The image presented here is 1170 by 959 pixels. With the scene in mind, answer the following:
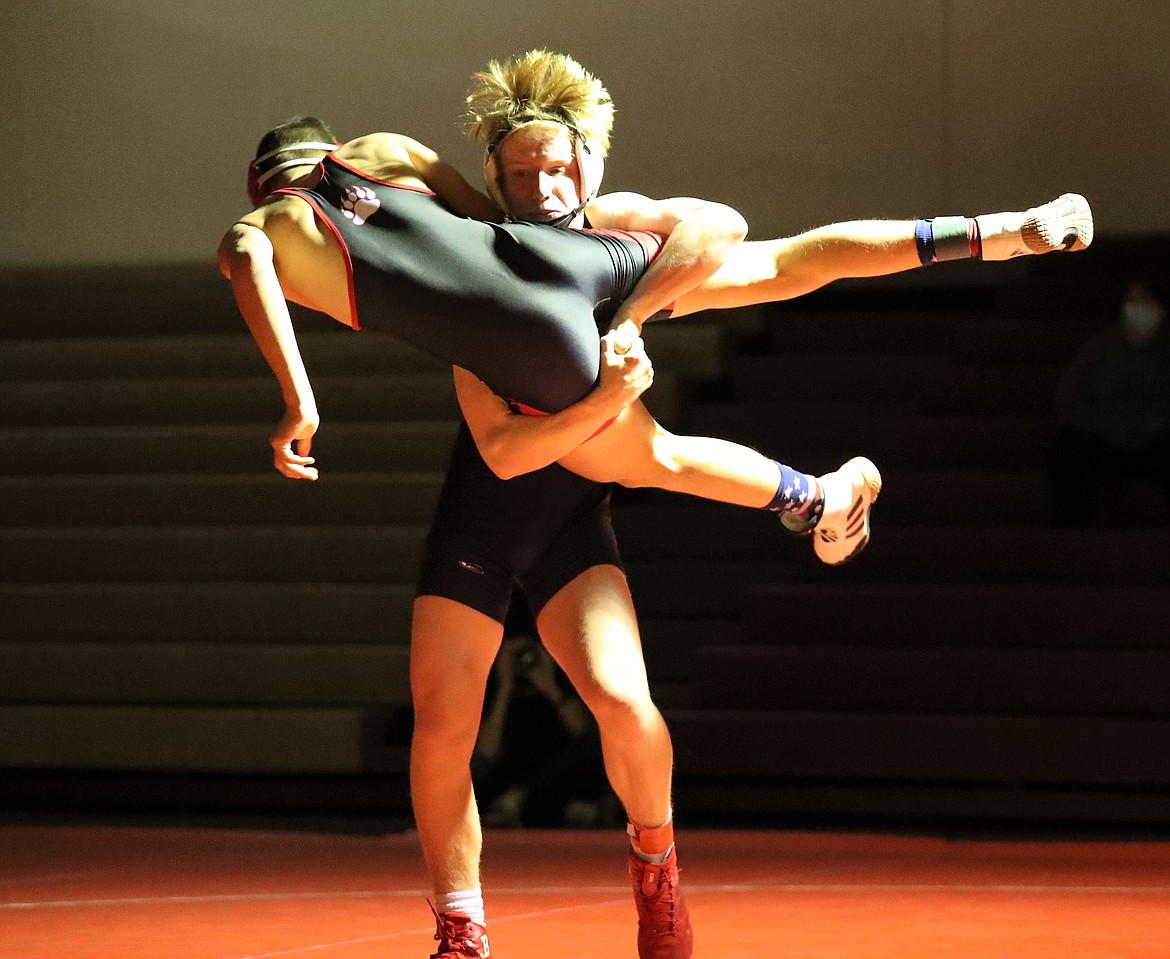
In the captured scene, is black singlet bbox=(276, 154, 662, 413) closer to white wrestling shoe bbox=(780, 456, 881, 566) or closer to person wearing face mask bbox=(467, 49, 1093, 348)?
person wearing face mask bbox=(467, 49, 1093, 348)

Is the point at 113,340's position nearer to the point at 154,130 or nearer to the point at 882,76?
the point at 154,130

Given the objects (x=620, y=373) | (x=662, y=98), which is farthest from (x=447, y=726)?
(x=662, y=98)

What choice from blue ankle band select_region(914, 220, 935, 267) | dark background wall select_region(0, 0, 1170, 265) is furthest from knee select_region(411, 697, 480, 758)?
dark background wall select_region(0, 0, 1170, 265)

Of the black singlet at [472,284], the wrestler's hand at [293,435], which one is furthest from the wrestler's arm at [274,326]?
the black singlet at [472,284]

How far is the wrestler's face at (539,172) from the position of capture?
2.63 meters

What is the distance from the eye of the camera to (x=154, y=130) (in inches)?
265

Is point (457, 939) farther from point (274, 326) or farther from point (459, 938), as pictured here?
point (274, 326)

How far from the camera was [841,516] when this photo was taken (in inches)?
117

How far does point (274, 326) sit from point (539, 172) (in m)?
0.49

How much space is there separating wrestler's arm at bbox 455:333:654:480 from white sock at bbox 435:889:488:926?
0.61 metres

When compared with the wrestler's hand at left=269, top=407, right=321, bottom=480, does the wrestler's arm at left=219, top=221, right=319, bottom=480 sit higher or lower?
higher

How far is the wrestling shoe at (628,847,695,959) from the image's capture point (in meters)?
2.73

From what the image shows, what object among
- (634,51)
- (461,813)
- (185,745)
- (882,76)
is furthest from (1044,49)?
(461,813)

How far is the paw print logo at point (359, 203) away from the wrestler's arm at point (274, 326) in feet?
0.46
